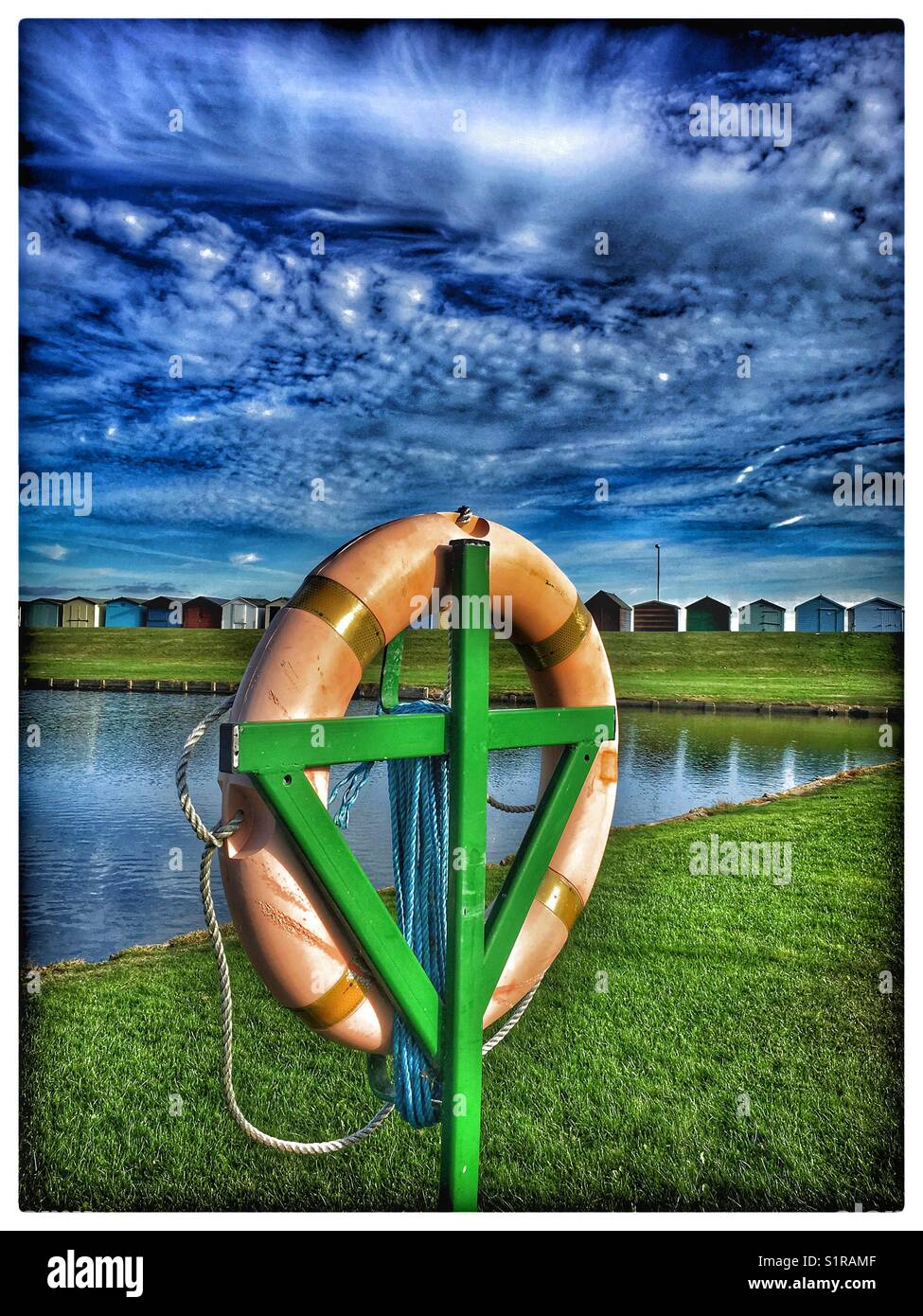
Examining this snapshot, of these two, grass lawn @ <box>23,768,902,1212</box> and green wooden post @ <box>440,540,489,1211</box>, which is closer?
green wooden post @ <box>440,540,489,1211</box>

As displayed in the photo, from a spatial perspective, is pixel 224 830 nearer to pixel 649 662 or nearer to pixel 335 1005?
pixel 335 1005

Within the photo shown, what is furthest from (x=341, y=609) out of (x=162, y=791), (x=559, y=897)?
(x=162, y=791)

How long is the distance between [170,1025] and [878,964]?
9.08ft

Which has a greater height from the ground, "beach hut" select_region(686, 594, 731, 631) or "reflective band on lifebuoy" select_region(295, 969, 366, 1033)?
"beach hut" select_region(686, 594, 731, 631)

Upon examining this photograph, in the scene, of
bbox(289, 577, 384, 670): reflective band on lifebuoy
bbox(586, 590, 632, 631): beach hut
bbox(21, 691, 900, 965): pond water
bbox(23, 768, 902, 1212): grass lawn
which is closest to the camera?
bbox(289, 577, 384, 670): reflective band on lifebuoy

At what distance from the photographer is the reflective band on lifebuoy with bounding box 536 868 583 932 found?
2.33 meters

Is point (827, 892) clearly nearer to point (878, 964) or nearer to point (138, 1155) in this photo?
point (878, 964)

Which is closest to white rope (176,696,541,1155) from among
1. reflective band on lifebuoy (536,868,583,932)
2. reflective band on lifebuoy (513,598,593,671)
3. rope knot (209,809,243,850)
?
rope knot (209,809,243,850)

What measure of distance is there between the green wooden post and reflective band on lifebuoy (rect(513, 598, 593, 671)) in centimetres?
34

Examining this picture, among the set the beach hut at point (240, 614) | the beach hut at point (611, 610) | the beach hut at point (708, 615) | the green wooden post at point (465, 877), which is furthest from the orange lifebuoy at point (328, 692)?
the beach hut at point (708, 615)

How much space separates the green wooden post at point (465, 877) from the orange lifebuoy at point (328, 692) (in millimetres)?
107

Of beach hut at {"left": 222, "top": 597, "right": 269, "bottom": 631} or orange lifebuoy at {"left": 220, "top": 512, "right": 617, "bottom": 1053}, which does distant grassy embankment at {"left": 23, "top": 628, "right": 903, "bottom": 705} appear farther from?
orange lifebuoy at {"left": 220, "top": 512, "right": 617, "bottom": 1053}

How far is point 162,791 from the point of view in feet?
31.6
